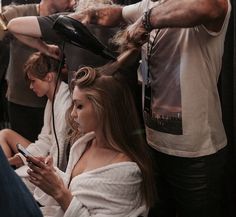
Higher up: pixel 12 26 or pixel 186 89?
pixel 12 26

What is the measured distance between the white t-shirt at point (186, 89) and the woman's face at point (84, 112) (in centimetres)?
18

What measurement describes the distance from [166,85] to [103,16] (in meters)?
0.32

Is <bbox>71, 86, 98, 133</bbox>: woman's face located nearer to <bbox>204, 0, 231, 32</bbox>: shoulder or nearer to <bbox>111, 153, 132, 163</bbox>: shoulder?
<bbox>111, 153, 132, 163</bbox>: shoulder

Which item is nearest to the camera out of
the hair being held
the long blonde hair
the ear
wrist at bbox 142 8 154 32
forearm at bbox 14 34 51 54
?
wrist at bbox 142 8 154 32

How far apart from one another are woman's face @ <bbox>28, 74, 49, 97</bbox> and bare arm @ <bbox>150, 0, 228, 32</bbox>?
76 centimetres

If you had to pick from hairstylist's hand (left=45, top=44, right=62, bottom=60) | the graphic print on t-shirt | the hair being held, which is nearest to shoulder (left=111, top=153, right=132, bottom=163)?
the hair being held

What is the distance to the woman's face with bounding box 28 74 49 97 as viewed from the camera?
1.69 meters

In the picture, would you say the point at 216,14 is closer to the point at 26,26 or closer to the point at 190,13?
the point at 190,13

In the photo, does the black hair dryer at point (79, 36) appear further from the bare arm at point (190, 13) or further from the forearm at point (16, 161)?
the forearm at point (16, 161)

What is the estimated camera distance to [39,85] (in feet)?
5.57

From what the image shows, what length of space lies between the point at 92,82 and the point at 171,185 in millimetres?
393

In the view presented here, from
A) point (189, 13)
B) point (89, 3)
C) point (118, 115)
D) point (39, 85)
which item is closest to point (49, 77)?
point (39, 85)

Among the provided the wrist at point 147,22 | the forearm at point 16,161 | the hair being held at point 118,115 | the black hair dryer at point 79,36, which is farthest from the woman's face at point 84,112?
the forearm at point 16,161

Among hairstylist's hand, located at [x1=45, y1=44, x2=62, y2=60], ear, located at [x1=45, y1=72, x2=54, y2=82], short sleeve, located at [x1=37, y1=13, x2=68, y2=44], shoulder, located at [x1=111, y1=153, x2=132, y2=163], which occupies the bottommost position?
shoulder, located at [x1=111, y1=153, x2=132, y2=163]
